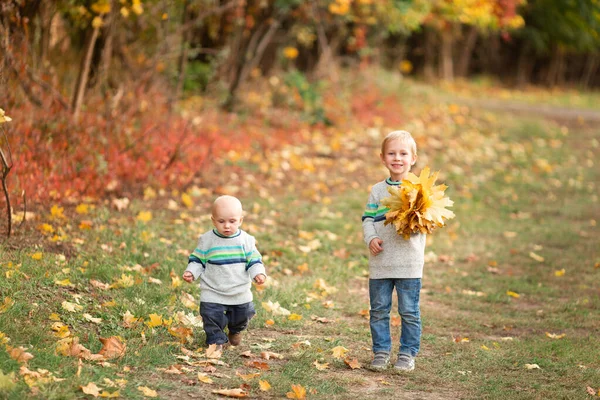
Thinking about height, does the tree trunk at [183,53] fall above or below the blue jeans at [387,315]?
above

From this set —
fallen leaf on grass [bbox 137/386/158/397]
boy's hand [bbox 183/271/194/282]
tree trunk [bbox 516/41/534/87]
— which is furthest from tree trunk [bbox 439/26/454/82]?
fallen leaf on grass [bbox 137/386/158/397]

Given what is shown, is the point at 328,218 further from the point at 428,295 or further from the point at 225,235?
the point at 225,235

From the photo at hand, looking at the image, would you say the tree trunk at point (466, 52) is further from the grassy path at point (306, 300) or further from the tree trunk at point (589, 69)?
the grassy path at point (306, 300)

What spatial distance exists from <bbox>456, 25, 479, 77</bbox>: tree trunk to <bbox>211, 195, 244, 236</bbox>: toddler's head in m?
28.3

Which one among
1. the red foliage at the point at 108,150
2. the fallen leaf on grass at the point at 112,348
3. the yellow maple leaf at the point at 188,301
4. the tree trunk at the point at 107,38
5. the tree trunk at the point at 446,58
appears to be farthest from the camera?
the tree trunk at the point at 446,58

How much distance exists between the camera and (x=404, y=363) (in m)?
5.01

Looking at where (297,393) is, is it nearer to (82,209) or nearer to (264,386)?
(264,386)

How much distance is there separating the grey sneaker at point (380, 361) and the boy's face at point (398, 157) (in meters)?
1.10

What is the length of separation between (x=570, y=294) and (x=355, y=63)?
37.6 feet

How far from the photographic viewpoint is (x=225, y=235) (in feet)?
16.2

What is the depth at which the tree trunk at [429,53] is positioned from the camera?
102 ft

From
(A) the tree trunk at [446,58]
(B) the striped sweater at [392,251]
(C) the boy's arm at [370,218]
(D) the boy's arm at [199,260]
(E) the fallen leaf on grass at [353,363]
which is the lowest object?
(E) the fallen leaf on grass at [353,363]

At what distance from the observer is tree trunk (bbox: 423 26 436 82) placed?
31.0 meters

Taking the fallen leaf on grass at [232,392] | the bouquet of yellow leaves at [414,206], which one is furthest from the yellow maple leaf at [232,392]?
the bouquet of yellow leaves at [414,206]
